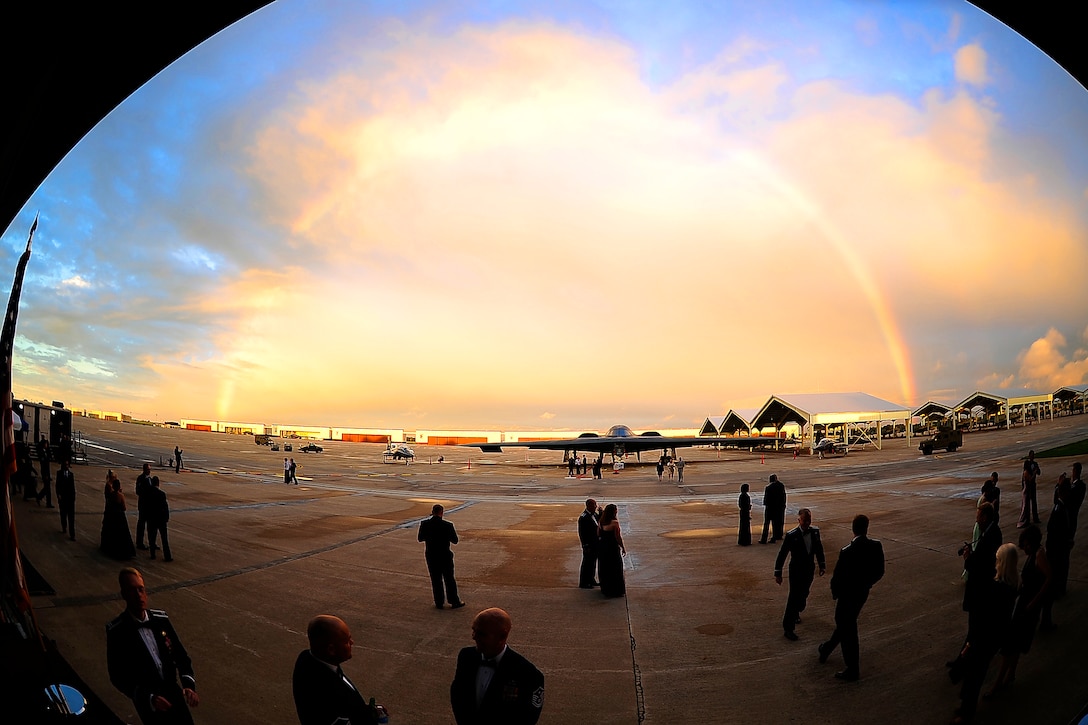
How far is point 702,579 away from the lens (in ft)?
18.3

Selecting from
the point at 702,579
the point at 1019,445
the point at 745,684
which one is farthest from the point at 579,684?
the point at 1019,445

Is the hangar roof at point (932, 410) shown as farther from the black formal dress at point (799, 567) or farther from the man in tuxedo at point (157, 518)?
the man in tuxedo at point (157, 518)

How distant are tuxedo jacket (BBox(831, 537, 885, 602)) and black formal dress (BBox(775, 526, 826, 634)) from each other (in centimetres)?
63

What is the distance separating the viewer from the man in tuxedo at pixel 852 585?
3320 millimetres

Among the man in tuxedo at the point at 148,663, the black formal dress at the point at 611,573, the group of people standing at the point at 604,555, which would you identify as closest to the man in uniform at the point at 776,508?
the group of people standing at the point at 604,555

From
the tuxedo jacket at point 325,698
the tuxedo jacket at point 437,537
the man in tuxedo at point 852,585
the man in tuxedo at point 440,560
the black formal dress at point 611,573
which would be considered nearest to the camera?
the tuxedo jacket at point 325,698

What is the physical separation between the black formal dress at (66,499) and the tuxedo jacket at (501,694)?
2574 millimetres

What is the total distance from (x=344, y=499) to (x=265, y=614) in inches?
153

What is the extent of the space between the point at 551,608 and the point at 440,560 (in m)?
1.35

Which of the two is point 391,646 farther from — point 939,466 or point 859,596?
point 939,466

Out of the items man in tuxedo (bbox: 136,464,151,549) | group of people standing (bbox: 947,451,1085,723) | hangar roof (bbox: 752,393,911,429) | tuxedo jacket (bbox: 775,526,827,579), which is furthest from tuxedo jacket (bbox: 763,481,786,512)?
man in tuxedo (bbox: 136,464,151,549)

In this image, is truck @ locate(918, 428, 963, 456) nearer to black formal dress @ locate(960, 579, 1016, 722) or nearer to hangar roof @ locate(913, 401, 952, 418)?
hangar roof @ locate(913, 401, 952, 418)

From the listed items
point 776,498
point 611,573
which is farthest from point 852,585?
point 776,498

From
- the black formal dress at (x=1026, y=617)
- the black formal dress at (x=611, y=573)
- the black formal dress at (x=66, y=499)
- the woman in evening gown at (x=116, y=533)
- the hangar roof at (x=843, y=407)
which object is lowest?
the black formal dress at (x=611, y=573)
